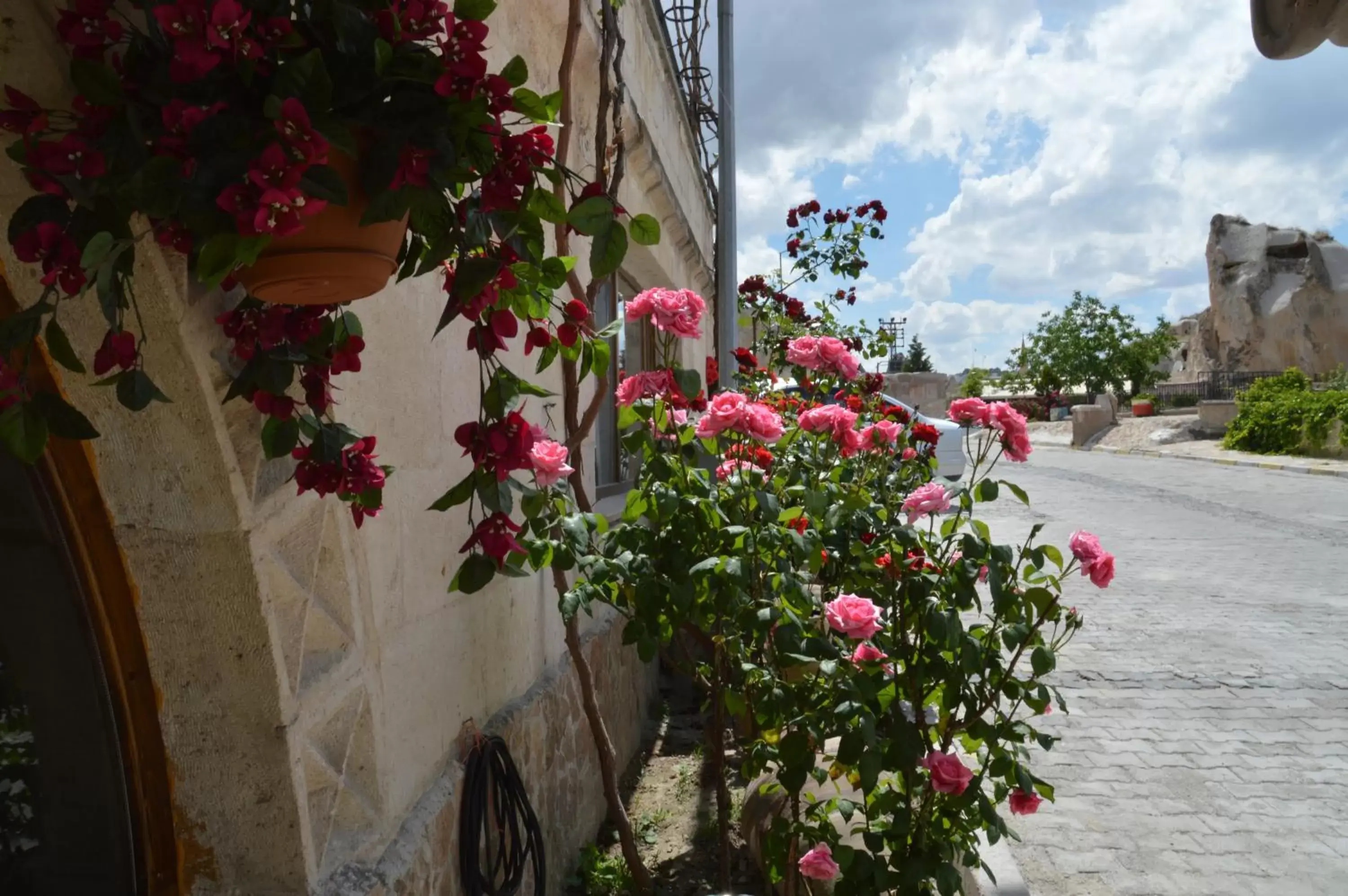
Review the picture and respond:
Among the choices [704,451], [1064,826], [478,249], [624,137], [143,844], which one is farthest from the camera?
[624,137]

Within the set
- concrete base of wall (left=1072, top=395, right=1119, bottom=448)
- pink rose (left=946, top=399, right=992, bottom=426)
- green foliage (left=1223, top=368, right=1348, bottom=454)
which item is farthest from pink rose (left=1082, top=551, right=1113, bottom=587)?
concrete base of wall (left=1072, top=395, right=1119, bottom=448)

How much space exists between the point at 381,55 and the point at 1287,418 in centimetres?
2262

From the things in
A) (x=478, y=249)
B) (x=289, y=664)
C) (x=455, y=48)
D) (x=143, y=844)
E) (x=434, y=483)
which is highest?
(x=455, y=48)

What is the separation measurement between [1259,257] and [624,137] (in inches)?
1680

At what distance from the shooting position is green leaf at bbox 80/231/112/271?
3.14 ft

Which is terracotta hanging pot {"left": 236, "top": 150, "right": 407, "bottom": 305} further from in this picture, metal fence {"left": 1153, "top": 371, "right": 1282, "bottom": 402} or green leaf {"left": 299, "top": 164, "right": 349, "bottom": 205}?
metal fence {"left": 1153, "top": 371, "right": 1282, "bottom": 402}

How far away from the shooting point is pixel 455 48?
3.79ft

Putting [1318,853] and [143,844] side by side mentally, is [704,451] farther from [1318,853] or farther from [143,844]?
[1318,853]

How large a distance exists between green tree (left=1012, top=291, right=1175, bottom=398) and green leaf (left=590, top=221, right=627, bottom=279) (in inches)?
1869

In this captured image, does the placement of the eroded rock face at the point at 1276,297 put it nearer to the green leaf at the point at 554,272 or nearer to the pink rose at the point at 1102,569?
the pink rose at the point at 1102,569

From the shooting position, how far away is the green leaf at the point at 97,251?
0.96 metres

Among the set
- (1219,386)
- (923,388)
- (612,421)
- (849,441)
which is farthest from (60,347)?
(1219,386)

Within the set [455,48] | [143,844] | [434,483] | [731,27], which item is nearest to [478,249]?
[455,48]

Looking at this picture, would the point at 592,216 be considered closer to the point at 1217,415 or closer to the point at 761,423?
the point at 761,423
